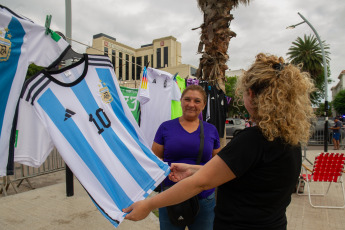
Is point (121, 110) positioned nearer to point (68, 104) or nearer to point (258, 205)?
point (68, 104)

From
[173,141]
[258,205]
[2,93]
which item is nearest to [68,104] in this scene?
[2,93]

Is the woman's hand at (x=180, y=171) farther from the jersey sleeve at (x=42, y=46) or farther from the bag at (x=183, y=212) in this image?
the jersey sleeve at (x=42, y=46)

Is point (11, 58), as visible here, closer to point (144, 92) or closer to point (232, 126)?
point (144, 92)

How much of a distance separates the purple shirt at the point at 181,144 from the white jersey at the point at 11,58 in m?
1.24

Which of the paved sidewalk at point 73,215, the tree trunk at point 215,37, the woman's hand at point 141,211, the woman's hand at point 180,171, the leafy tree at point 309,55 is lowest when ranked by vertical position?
the paved sidewalk at point 73,215

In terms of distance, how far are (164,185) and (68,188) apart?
125 inches

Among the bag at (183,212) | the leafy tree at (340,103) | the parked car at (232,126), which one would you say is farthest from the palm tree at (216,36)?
the leafy tree at (340,103)

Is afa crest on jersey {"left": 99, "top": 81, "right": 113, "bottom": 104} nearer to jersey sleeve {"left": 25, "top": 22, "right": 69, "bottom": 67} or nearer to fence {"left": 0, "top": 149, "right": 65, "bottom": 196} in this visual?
jersey sleeve {"left": 25, "top": 22, "right": 69, "bottom": 67}

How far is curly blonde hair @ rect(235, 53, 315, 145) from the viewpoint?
1.22 meters

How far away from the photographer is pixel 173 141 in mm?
2268

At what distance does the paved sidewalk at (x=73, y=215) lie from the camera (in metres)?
3.61

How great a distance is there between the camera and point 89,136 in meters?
1.95

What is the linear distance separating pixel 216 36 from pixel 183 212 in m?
3.66

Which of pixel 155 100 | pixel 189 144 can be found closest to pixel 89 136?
pixel 189 144
